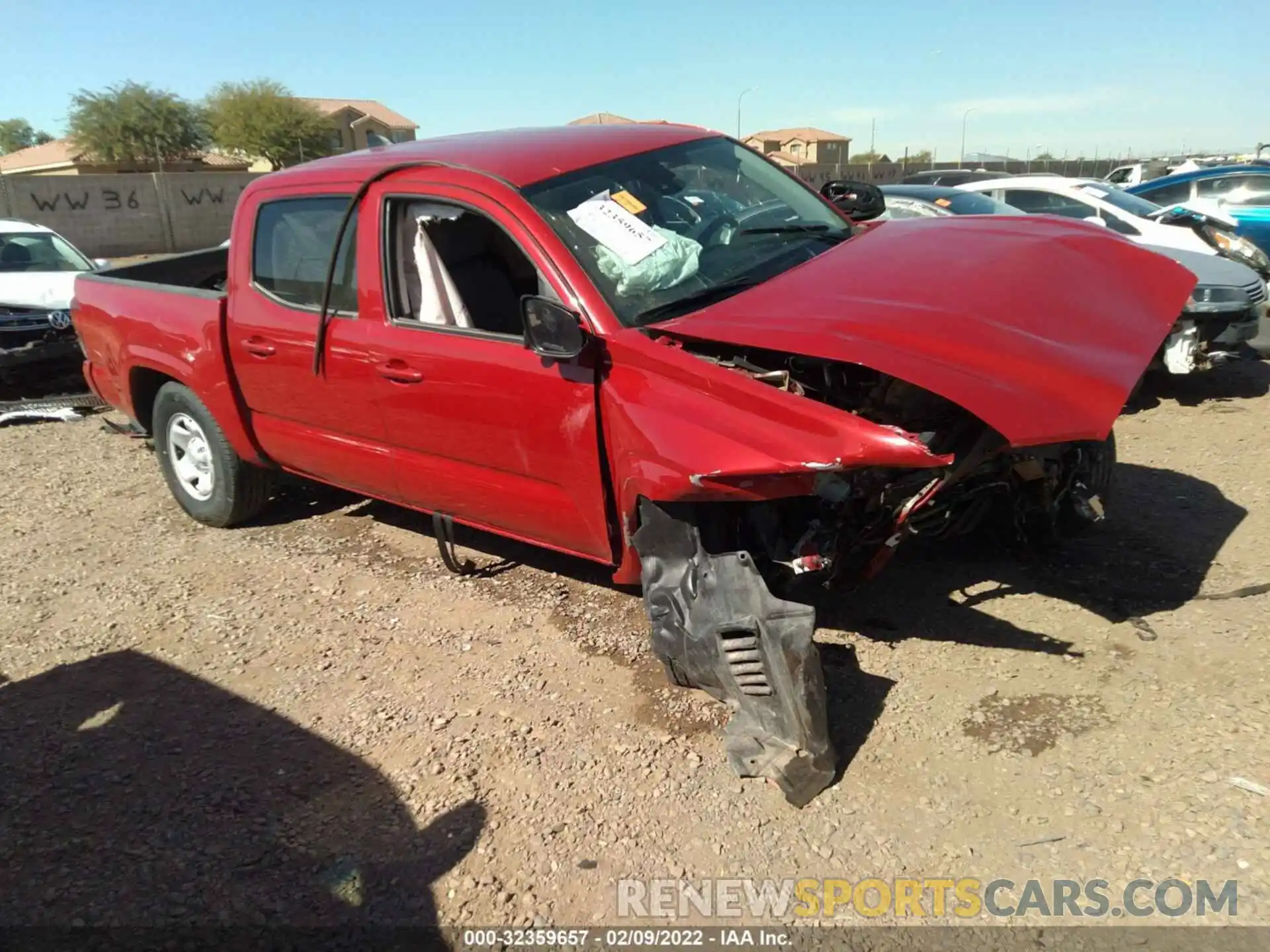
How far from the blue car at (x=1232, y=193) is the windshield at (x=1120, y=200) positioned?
2.12 meters

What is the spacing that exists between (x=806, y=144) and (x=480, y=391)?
73902 mm

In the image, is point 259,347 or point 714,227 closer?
point 714,227

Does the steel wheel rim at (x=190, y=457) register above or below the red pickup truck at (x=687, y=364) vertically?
below

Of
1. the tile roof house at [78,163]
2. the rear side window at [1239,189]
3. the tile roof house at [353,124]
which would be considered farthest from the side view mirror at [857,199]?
the tile roof house at [353,124]

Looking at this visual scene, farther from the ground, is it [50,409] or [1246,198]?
[1246,198]

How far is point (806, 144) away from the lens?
235 ft

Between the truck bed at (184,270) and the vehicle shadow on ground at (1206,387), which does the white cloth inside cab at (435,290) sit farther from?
the vehicle shadow on ground at (1206,387)

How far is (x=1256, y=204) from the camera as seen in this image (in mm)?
10984

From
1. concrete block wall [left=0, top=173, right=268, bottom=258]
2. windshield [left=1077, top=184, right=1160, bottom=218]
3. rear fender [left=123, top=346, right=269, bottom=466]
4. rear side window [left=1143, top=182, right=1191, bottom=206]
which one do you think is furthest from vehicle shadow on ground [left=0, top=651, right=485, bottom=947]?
concrete block wall [left=0, top=173, right=268, bottom=258]

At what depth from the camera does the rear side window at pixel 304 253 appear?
A: 400cm

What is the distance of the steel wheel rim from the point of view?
5.20 meters

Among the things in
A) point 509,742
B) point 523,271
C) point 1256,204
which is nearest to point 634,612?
point 509,742

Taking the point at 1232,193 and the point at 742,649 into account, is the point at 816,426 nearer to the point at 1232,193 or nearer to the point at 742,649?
the point at 742,649

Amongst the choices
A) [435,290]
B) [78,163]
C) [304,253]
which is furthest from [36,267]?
[78,163]
